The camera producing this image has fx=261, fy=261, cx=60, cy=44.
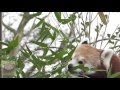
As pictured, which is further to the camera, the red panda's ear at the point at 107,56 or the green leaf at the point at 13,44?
the red panda's ear at the point at 107,56

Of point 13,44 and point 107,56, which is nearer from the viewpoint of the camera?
point 13,44

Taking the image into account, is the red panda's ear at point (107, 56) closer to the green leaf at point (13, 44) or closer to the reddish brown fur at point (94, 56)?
the reddish brown fur at point (94, 56)

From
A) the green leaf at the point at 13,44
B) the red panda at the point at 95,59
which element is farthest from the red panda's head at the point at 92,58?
the green leaf at the point at 13,44

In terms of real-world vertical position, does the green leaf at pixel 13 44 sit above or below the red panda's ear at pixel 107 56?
above

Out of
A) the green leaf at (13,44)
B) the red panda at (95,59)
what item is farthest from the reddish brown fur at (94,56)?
the green leaf at (13,44)

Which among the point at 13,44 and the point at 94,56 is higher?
the point at 13,44

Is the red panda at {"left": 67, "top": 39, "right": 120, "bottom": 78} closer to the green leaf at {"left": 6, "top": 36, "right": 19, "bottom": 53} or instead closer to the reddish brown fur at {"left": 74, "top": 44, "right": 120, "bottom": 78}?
the reddish brown fur at {"left": 74, "top": 44, "right": 120, "bottom": 78}

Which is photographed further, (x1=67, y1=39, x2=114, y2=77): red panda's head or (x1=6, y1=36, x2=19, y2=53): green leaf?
(x1=67, y1=39, x2=114, y2=77): red panda's head

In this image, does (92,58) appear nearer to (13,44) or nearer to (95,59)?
(95,59)

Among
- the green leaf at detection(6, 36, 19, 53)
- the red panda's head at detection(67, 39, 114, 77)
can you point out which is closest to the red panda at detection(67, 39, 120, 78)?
the red panda's head at detection(67, 39, 114, 77)

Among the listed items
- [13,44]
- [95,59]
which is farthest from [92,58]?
[13,44]
